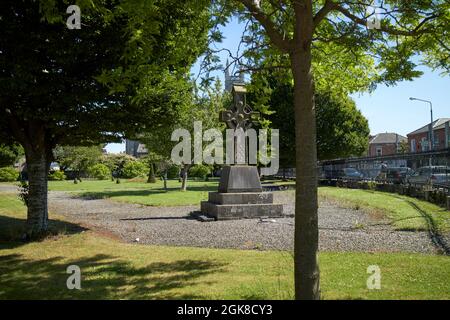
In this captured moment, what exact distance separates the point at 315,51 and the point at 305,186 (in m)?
3.74

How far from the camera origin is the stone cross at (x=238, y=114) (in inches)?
617

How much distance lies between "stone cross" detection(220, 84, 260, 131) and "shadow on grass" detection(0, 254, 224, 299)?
27.5 ft

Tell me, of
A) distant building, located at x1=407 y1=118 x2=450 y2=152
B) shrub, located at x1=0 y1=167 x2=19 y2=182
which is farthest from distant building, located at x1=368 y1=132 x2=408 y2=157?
shrub, located at x1=0 y1=167 x2=19 y2=182

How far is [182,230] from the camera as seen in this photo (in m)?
12.1

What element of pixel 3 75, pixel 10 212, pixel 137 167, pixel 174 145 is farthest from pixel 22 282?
pixel 137 167

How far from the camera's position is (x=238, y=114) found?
15758 mm

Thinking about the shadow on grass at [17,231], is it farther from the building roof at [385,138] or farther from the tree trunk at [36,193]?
the building roof at [385,138]

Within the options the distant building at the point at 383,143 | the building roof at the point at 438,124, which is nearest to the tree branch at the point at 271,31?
the building roof at the point at 438,124

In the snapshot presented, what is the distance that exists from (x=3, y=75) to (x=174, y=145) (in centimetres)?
2258

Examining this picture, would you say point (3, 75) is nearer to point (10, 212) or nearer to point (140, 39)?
point (140, 39)

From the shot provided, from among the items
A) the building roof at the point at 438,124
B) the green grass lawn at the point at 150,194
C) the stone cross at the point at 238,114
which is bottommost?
the green grass lawn at the point at 150,194

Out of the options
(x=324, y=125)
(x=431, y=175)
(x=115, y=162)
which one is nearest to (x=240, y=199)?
(x=431, y=175)

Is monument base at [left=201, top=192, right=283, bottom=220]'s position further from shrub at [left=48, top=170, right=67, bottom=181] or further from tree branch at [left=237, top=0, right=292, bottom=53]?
shrub at [left=48, top=170, right=67, bottom=181]

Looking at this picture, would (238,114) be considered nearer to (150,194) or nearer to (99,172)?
(150,194)
